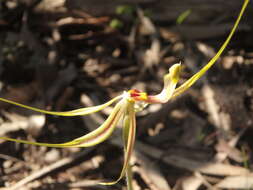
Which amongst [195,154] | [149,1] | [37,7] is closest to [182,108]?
[195,154]

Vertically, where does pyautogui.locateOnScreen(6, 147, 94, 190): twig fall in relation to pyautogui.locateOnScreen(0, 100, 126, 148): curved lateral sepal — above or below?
below

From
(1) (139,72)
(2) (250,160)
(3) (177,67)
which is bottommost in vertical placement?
(2) (250,160)

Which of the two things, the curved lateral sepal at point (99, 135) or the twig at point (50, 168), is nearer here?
the curved lateral sepal at point (99, 135)

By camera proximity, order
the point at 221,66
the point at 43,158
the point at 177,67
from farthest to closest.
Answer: the point at 221,66 → the point at 43,158 → the point at 177,67

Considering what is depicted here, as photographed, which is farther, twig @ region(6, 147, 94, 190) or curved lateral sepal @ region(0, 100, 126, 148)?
twig @ region(6, 147, 94, 190)

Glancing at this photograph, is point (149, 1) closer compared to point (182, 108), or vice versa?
point (182, 108)

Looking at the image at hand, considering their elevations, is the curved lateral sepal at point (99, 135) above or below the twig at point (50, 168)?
above

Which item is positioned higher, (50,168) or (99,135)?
(99,135)

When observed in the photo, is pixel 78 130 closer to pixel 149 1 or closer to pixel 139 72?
pixel 139 72

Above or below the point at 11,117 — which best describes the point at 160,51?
above

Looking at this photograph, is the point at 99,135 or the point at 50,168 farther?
the point at 50,168

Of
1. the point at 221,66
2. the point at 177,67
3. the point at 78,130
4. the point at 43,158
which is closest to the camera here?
the point at 177,67
